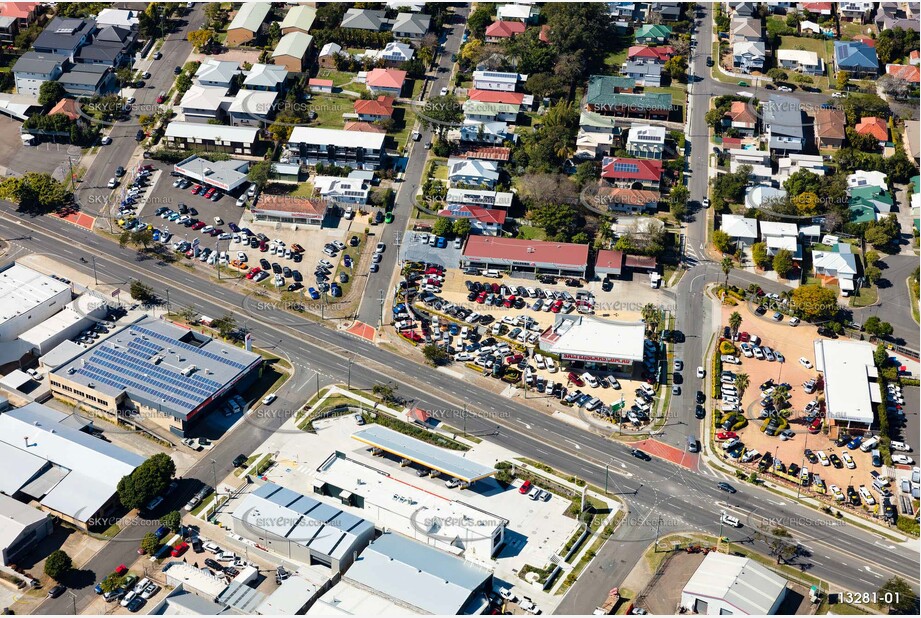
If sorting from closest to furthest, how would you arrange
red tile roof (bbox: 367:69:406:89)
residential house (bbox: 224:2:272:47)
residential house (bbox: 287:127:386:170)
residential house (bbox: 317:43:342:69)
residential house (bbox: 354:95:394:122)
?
1. residential house (bbox: 287:127:386:170)
2. residential house (bbox: 354:95:394:122)
3. red tile roof (bbox: 367:69:406:89)
4. residential house (bbox: 317:43:342:69)
5. residential house (bbox: 224:2:272:47)

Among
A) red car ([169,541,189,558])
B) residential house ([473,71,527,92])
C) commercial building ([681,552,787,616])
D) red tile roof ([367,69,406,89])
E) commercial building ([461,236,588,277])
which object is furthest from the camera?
red tile roof ([367,69,406,89])

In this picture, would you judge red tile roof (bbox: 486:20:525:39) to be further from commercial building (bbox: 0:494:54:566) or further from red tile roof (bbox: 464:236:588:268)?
commercial building (bbox: 0:494:54:566)

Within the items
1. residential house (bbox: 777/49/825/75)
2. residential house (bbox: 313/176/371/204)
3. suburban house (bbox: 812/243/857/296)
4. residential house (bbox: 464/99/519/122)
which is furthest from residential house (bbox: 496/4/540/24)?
suburban house (bbox: 812/243/857/296)

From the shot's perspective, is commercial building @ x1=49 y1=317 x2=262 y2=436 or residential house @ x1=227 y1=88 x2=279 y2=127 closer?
commercial building @ x1=49 y1=317 x2=262 y2=436

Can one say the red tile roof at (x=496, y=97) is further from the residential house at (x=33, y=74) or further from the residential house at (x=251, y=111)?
the residential house at (x=33, y=74)

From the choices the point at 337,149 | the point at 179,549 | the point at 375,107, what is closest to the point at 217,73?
the point at 375,107

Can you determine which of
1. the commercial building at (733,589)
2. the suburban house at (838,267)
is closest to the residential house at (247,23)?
the suburban house at (838,267)
